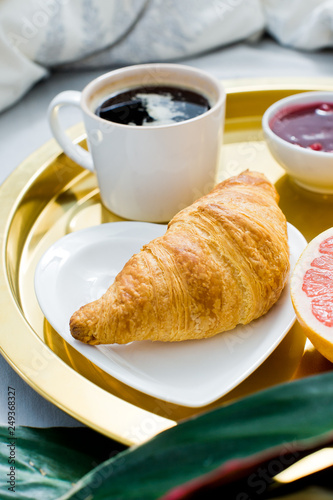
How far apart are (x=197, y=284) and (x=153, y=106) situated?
0.53 metres

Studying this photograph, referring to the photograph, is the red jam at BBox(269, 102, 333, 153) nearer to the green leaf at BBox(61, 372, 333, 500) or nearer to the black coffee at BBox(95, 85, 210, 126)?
the black coffee at BBox(95, 85, 210, 126)

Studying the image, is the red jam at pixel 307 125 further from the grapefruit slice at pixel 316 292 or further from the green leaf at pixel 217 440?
the green leaf at pixel 217 440

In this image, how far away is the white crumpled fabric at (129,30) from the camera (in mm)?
1861

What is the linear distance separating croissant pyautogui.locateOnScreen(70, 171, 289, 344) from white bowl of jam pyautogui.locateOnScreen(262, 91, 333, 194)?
12.0 inches

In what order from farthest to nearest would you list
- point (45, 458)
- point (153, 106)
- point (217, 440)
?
point (153, 106), point (45, 458), point (217, 440)

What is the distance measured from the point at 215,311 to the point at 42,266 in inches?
13.8

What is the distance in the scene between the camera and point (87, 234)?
1.16 metres

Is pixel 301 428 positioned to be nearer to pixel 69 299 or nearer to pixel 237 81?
pixel 69 299

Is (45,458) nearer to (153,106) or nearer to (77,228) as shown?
(77,228)

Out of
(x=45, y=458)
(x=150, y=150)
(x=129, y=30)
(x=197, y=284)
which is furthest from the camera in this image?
(x=129, y=30)

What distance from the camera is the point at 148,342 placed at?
960mm

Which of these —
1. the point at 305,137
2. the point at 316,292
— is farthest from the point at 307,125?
the point at 316,292

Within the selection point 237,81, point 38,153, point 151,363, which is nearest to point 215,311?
point 151,363

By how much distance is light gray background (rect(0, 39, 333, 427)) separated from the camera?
70.2 inches
